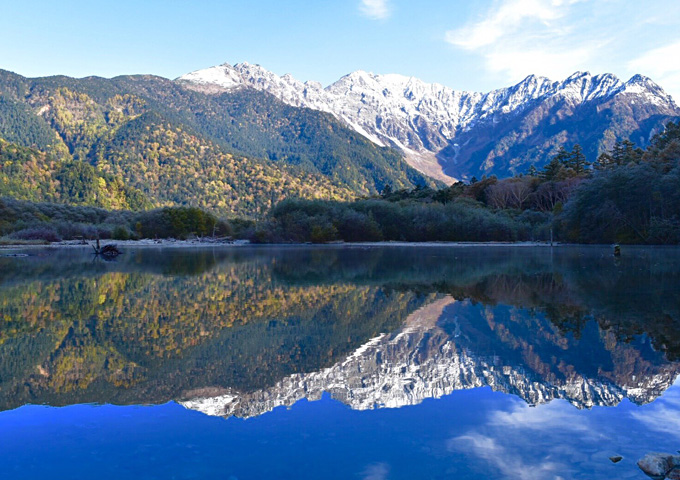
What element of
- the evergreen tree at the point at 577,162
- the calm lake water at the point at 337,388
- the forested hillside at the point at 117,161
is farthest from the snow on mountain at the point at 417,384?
the forested hillside at the point at 117,161

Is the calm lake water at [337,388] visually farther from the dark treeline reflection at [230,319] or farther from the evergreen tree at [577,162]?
the evergreen tree at [577,162]

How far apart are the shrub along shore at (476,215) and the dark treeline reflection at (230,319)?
28.4m

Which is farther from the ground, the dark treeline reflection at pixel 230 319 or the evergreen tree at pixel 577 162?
the evergreen tree at pixel 577 162

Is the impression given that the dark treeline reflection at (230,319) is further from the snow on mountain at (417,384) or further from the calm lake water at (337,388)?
the snow on mountain at (417,384)

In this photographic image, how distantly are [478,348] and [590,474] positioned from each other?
4.19m

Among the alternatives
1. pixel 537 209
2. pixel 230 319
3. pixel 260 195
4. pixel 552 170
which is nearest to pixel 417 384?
pixel 230 319

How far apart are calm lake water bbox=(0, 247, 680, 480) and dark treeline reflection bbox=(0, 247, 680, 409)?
6cm

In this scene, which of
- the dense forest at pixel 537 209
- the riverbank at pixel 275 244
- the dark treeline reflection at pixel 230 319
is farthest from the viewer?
the riverbank at pixel 275 244

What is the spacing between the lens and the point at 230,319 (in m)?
10.8

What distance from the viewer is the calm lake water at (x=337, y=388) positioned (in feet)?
14.6

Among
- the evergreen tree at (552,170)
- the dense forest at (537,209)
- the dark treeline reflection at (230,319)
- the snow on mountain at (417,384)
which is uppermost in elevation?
the evergreen tree at (552,170)

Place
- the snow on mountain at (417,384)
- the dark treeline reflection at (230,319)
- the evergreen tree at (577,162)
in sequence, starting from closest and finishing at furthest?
the snow on mountain at (417,384)
the dark treeline reflection at (230,319)
the evergreen tree at (577,162)

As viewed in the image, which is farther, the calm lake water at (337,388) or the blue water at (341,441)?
the calm lake water at (337,388)

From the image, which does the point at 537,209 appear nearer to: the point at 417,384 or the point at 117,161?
the point at 417,384
